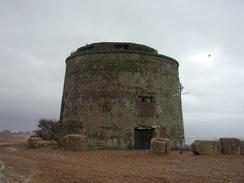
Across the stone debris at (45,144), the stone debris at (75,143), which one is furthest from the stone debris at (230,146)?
the stone debris at (45,144)

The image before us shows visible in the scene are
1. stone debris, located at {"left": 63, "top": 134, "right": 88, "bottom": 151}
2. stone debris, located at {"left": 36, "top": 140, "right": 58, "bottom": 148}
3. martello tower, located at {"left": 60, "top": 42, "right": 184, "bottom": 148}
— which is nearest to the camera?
stone debris, located at {"left": 63, "top": 134, "right": 88, "bottom": 151}

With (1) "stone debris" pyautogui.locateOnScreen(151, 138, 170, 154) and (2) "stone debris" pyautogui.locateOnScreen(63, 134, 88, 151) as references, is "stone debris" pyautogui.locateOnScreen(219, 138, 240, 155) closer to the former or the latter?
(1) "stone debris" pyautogui.locateOnScreen(151, 138, 170, 154)

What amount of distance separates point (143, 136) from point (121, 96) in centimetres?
298

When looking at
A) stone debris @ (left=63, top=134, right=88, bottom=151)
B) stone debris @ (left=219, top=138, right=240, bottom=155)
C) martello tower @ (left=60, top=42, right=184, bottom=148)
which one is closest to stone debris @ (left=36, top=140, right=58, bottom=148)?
martello tower @ (left=60, top=42, right=184, bottom=148)

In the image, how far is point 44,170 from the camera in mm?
9953

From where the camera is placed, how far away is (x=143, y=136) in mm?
20406

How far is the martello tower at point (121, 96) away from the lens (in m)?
19.3

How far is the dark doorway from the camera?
1977 cm

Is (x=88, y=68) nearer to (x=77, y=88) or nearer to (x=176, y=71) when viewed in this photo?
(x=77, y=88)

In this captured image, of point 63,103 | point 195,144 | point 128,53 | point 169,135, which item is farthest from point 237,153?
point 63,103

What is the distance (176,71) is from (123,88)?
4752 mm

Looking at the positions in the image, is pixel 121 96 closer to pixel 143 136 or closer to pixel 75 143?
pixel 143 136

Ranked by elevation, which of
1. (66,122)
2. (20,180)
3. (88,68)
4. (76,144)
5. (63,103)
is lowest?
(20,180)

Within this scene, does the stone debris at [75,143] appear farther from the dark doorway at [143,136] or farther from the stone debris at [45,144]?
the dark doorway at [143,136]
